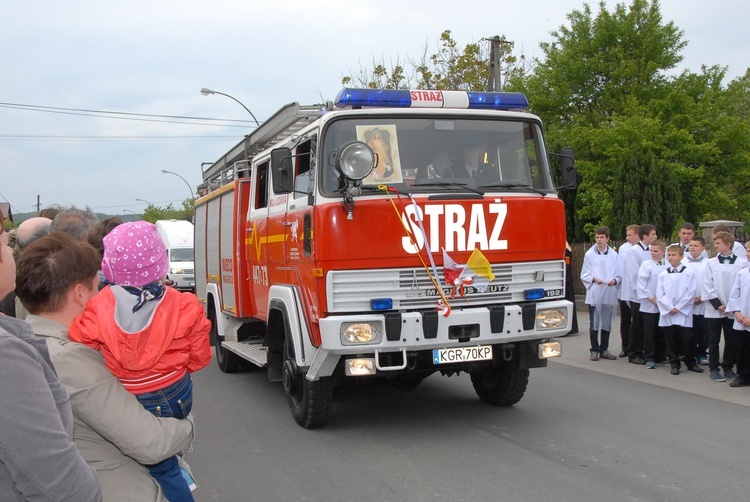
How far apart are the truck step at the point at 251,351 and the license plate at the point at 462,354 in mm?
2150

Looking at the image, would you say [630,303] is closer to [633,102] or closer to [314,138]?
[314,138]

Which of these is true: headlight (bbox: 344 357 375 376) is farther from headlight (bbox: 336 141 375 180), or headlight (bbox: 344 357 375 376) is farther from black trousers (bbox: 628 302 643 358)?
black trousers (bbox: 628 302 643 358)

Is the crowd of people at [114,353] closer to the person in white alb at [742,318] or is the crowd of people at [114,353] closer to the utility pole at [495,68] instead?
the person in white alb at [742,318]

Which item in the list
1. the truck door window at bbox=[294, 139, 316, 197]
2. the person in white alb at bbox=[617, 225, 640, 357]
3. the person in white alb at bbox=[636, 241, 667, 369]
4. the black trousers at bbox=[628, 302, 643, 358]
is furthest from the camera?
the person in white alb at bbox=[617, 225, 640, 357]

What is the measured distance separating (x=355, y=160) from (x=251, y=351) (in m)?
3.42

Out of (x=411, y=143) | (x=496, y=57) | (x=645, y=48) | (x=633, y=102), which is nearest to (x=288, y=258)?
(x=411, y=143)

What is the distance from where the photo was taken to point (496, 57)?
785 inches

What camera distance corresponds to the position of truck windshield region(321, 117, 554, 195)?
5.98 m

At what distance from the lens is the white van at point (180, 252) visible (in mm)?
25766

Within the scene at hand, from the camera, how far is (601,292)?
1055 centimetres

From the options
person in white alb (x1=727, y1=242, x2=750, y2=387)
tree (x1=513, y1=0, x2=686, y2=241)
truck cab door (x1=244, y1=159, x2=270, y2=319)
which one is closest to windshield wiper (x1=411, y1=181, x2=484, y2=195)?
truck cab door (x1=244, y1=159, x2=270, y2=319)

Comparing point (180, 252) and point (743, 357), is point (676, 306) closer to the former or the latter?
point (743, 357)

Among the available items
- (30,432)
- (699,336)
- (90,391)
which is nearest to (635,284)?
(699,336)

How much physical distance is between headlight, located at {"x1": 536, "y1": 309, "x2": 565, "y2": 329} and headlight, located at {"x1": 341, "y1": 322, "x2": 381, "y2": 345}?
1516 millimetres
